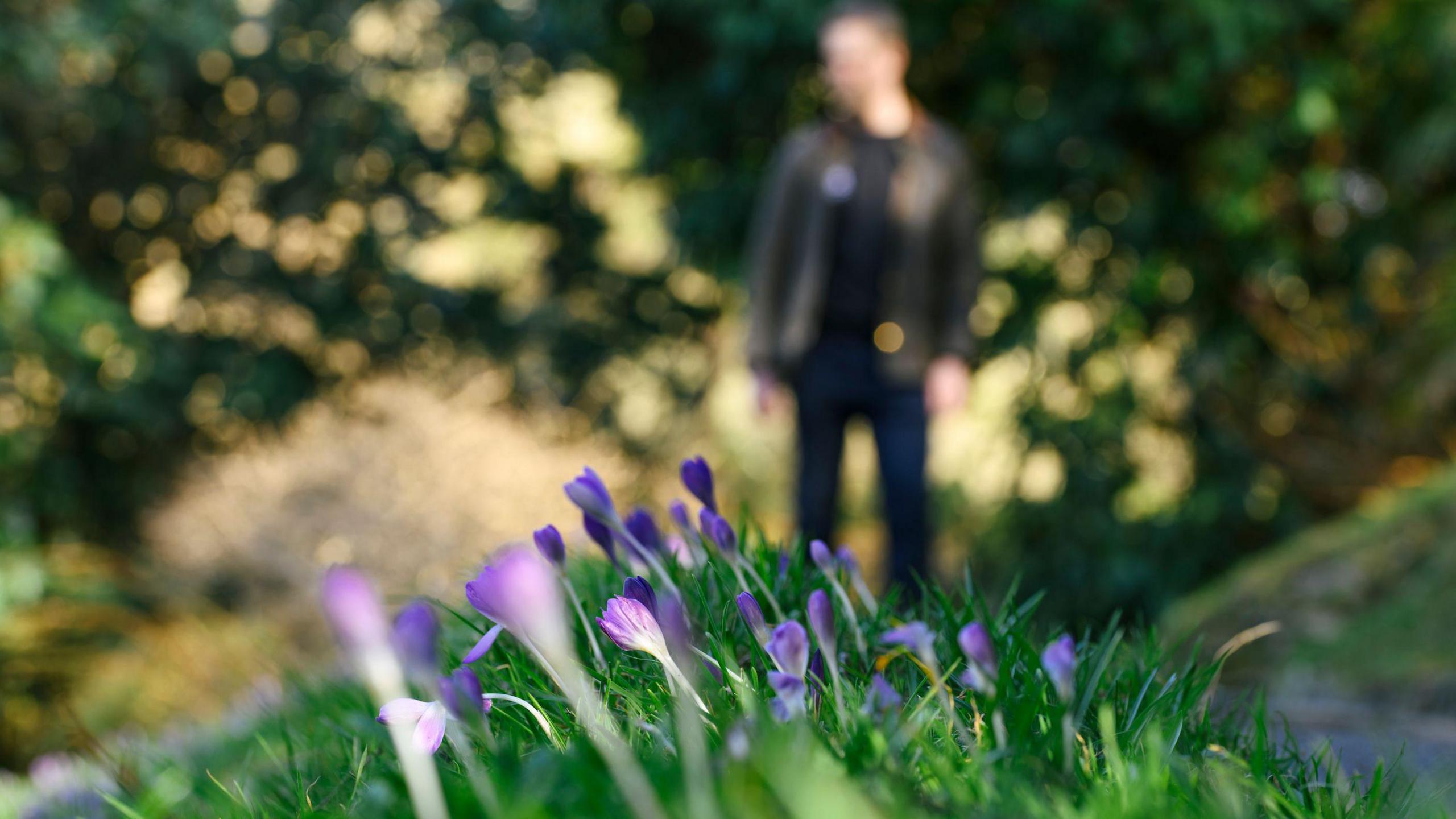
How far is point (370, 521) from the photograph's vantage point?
24.0 ft

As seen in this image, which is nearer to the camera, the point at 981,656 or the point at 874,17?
the point at 981,656

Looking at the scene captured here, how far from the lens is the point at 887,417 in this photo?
377 cm

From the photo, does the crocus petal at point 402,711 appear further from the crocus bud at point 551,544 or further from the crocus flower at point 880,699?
the crocus flower at point 880,699

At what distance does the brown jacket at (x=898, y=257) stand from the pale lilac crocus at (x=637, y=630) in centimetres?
269

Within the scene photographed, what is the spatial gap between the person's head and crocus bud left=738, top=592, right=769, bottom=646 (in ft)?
8.79

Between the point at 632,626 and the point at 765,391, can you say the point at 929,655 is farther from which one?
the point at 765,391

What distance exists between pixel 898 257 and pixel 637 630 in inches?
112

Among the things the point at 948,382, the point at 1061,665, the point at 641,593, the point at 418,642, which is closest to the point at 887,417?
the point at 948,382

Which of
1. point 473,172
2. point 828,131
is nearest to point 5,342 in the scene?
point 473,172

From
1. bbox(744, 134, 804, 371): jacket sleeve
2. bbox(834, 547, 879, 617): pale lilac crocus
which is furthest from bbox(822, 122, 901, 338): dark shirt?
bbox(834, 547, 879, 617): pale lilac crocus

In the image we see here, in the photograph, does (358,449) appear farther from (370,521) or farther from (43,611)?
(43,611)

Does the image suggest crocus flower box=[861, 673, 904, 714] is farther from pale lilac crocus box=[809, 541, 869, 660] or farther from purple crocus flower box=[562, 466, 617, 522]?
purple crocus flower box=[562, 466, 617, 522]

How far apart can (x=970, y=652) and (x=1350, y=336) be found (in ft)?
18.8

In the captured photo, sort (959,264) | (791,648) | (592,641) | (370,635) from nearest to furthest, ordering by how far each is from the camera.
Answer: (370,635) < (791,648) < (592,641) < (959,264)
